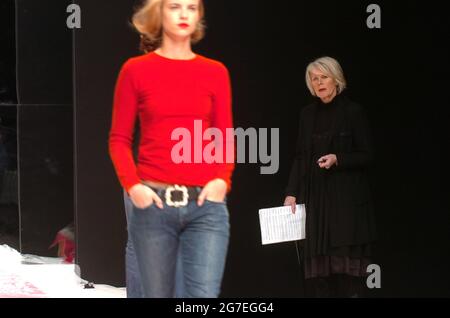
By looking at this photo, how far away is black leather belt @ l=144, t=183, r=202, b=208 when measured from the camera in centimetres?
402

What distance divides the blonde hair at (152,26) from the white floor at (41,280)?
1238 millimetres

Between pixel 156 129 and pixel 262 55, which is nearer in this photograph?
pixel 156 129

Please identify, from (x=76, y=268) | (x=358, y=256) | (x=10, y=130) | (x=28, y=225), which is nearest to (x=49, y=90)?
(x=10, y=130)

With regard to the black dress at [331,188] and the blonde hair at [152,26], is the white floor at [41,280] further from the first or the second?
the blonde hair at [152,26]

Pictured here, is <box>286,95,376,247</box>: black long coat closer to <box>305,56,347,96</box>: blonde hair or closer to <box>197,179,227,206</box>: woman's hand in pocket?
<box>305,56,347,96</box>: blonde hair

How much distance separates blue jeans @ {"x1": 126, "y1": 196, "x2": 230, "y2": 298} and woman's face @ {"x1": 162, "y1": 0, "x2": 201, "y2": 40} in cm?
77

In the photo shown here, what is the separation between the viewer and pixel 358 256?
469 cm

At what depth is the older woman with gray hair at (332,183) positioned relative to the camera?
4.63 metres

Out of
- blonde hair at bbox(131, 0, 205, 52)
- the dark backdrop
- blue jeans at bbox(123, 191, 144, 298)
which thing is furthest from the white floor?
blonde hair at bbox(131, 0, 205, 52)

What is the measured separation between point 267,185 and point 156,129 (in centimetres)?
83

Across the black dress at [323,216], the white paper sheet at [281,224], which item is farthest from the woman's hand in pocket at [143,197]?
the black dress at [323,216]

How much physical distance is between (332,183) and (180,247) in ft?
3.14

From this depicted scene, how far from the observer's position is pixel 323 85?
15.4 feet

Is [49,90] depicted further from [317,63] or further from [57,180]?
[317,63]
